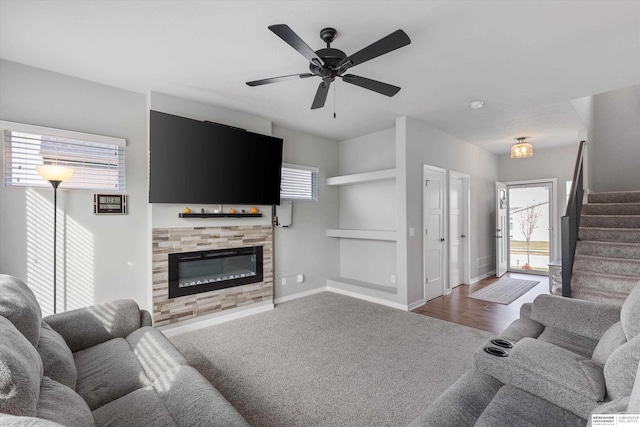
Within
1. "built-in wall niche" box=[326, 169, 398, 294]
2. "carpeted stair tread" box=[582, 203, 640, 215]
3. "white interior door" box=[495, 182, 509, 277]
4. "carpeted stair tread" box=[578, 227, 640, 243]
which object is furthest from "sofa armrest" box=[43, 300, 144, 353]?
"white interior door" box=[495, 182, 509, 277]

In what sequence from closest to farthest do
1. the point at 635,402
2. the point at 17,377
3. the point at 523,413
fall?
the point at 635,402 < the point at 17,377 < the point at 523,413

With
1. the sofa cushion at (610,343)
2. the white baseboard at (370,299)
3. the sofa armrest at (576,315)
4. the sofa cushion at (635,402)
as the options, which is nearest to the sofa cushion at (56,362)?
the sofa cushion at (635,402)

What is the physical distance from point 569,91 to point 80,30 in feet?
16.0

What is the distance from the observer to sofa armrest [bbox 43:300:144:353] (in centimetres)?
208

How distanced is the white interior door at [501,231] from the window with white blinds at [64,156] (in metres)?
6.94

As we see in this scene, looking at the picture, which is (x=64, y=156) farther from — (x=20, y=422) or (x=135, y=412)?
(x=20, y=422)

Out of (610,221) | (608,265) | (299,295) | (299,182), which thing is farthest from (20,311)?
(610,221)

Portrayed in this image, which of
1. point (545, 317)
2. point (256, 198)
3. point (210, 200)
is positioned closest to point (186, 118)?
point (210, 200)

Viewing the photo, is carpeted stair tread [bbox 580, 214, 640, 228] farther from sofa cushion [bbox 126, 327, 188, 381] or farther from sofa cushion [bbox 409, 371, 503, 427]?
sofa cushion [bbox 126, 327, 188, 381]

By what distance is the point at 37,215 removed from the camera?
9.14 feet

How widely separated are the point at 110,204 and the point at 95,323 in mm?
1437

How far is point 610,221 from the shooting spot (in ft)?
12.4

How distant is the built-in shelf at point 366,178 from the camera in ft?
14.6

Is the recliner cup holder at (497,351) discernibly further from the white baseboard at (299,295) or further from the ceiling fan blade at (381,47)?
the white baseboard at (299,295)
